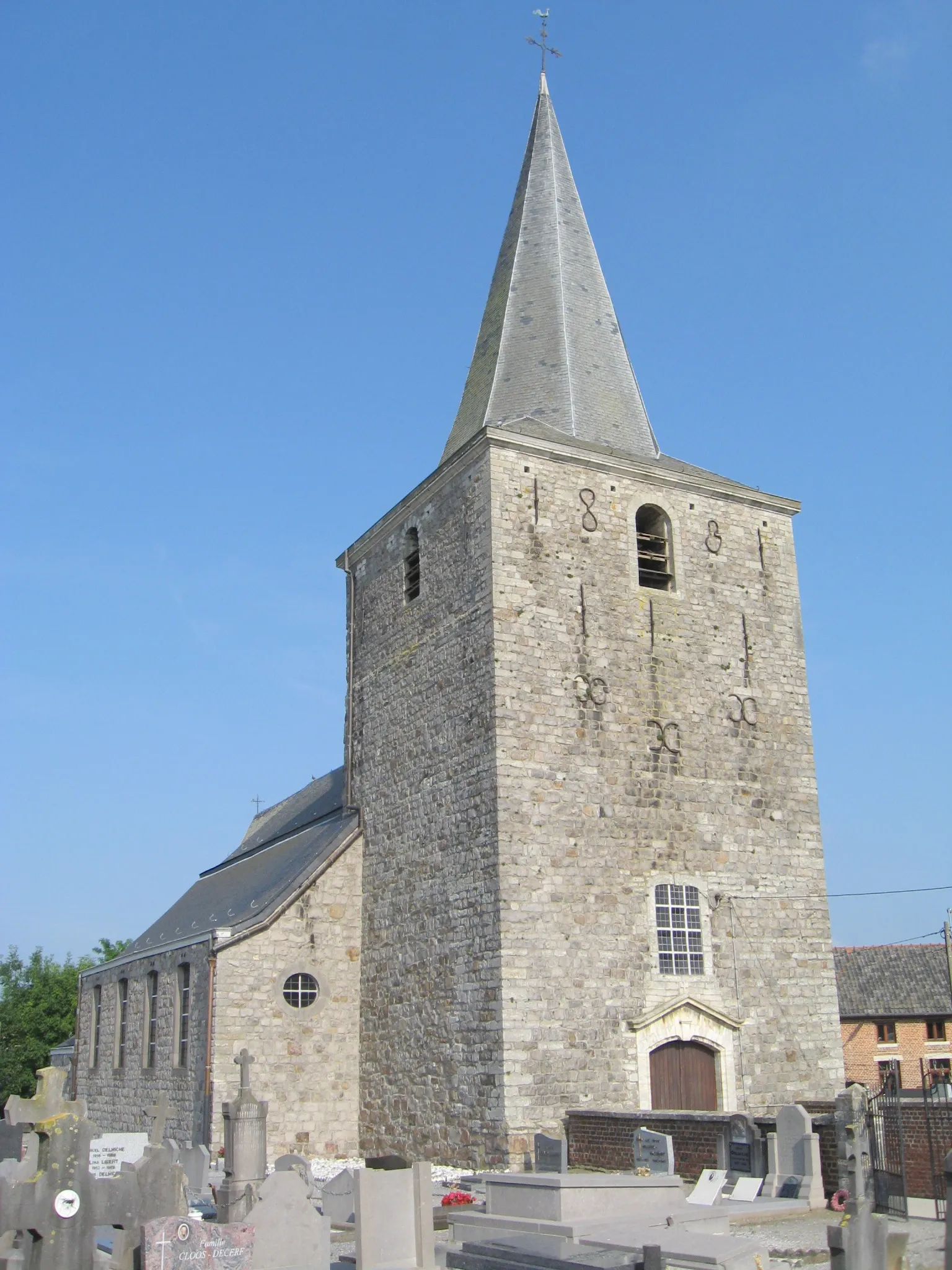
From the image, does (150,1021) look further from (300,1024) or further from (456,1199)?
(456,1199)

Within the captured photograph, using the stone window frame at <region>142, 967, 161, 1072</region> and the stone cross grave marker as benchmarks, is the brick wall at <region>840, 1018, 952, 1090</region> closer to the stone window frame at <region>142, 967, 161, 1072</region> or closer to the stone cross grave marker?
the stone window frame at <region>142, 967, 161, 1072</region>

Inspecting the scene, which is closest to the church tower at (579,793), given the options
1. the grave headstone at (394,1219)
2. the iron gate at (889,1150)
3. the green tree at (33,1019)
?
the iron gate at (889,1150)

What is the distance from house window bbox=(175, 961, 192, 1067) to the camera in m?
19.5

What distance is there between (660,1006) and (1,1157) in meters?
8.13

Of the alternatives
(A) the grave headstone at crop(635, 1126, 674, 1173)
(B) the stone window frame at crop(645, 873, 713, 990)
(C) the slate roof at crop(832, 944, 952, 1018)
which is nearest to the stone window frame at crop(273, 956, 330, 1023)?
(B) the stone window frame at crop(645, 873, 713, 990)

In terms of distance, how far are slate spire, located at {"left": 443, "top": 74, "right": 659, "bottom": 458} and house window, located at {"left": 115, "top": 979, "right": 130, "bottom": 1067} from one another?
12.4 meters

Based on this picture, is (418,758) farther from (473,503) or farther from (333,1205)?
(333,1205)

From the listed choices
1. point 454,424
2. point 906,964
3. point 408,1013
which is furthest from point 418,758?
point 906,964

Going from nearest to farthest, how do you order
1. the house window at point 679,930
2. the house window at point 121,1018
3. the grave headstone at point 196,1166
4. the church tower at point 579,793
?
the grave headstone at point 196,1166 → the church tower at point 579,793 → the house window at point 679,930 → the house window at point 121,1018

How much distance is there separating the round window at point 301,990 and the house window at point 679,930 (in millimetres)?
5555

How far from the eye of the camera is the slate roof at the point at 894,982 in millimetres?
34062

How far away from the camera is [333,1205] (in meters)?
11.7

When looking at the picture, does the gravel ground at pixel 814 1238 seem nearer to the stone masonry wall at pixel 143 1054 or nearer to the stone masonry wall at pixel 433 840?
the stone masonry wall at pixel 433 840

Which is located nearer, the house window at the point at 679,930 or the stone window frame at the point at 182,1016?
the house window at the point at 679,930
